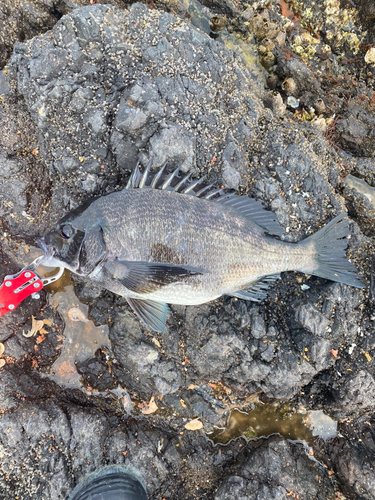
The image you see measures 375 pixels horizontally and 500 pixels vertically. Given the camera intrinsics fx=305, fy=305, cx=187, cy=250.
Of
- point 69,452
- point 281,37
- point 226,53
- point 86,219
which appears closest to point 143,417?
point 69,452

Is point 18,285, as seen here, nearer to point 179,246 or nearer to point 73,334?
point 73,334

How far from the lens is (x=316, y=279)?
14.8ft

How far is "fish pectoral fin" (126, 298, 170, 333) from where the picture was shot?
3967 millimetres

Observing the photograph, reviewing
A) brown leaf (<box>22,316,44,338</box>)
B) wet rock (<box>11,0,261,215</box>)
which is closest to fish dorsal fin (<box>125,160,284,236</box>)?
wet rock (<box>11,0,261,215</box>)

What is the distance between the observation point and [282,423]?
15.9ft

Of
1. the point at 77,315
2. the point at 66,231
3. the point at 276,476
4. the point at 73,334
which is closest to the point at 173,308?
the point at 77,315

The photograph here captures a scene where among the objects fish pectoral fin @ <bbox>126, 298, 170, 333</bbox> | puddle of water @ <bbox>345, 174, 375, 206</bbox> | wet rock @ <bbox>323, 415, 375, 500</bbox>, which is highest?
puddle of water @ <bbox>345, 174, 375, 206</bbox>

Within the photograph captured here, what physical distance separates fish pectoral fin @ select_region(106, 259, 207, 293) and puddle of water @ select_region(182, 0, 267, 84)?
3.97 meters

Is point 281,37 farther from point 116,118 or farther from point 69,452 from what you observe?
point 69,452

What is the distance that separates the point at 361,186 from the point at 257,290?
278 centimetres

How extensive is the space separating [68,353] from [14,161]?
9.90ft

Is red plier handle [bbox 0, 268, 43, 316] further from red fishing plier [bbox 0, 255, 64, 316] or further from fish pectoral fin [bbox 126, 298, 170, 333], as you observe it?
fish pectoral fin [bbox 126, 298, 170, 333]

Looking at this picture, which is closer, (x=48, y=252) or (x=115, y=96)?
(x=48, y=252)

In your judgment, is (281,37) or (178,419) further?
(281,37)
